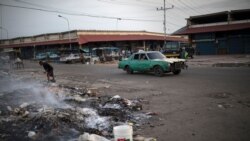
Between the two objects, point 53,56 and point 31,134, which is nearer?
point 31,134

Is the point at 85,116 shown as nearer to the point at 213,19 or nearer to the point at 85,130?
the point at 85,130

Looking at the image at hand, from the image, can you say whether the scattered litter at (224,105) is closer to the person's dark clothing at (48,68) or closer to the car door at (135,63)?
the person's dark clothing at (48,68)

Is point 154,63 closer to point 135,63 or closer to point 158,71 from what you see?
point 158,71

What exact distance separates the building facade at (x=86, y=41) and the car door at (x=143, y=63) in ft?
85.1

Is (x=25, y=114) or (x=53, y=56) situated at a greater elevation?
(x=53, y=56)

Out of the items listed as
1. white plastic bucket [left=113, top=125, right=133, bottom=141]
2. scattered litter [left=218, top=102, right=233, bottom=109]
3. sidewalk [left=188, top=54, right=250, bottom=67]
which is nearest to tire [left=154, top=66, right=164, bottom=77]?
scattered litter [left=218, top=102, right=233, bottom=109]

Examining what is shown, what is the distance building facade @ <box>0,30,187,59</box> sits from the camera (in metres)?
46.8

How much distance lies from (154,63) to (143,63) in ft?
3.65

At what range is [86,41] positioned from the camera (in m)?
43.9

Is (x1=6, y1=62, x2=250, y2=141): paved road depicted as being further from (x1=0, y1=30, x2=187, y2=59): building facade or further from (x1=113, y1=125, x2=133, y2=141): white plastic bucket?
(x1=0, y1=30, x2=187, y2=59): building facade

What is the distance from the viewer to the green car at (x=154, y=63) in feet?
55.9

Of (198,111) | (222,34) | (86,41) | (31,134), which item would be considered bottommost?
(31,134)

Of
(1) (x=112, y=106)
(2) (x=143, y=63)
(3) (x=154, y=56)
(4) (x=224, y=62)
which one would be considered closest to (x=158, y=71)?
(3) (x=154, y=56)

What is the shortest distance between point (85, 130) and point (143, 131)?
4.52 feet
